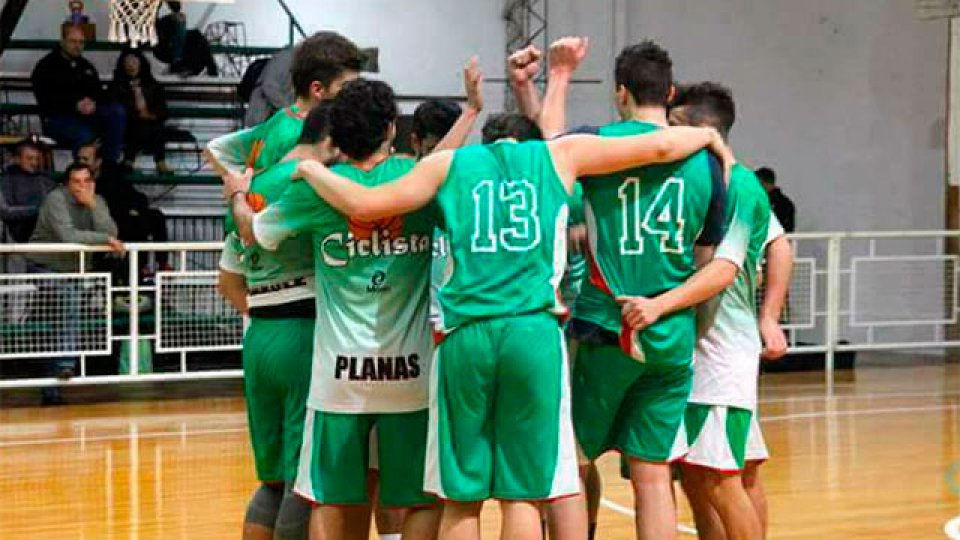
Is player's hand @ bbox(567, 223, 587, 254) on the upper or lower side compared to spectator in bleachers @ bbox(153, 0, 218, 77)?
lower

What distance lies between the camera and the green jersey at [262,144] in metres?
5.32

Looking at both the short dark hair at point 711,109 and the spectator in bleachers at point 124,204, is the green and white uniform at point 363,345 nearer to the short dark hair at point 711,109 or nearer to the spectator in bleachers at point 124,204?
the short dark hair at point 711,109

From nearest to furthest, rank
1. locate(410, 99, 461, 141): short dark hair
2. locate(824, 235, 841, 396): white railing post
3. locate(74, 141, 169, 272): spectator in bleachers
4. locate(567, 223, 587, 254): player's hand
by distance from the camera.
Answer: locate(567, 223, 587, 254): player's hand → locate(410, 99, 461, 141): short dark hair → locate(824, 235, 841, 396): white railing post → locate(74, 141, 169, 272): spectator in bleachers

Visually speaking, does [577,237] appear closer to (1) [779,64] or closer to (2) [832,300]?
(2) [832,300]

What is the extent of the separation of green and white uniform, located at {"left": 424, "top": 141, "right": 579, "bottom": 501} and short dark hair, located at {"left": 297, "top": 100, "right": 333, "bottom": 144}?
551mm

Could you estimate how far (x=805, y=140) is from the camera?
17094 mm

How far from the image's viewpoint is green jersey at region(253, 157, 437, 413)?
15.8 feet

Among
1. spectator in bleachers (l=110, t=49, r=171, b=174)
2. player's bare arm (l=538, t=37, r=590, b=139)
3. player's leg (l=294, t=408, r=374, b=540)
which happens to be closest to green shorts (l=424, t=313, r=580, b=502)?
player's leg (l=294, t=408, r=374, b=540)

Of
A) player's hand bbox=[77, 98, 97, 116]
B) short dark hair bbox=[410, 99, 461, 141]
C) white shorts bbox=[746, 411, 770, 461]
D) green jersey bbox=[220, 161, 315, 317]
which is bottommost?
white shorts bbox=[746, 411, 770, 461]

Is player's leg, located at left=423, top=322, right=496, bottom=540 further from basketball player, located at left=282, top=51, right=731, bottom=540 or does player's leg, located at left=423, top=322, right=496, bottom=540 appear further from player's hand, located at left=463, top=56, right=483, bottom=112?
player's hand, located at left=463, top=56, right=483, bottom=112

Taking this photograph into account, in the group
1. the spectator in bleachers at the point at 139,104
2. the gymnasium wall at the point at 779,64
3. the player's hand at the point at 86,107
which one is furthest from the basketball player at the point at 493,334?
the gymnasium wall at the point at 779,64

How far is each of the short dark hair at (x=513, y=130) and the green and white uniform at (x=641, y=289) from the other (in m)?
0.35

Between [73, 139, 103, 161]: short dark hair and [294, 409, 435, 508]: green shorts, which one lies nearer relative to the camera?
[294, 409, 435, 508]: green shorts

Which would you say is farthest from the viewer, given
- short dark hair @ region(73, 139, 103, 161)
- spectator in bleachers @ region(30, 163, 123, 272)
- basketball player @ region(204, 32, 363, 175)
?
short dark hair @ region(73, 139, 103, 161)
